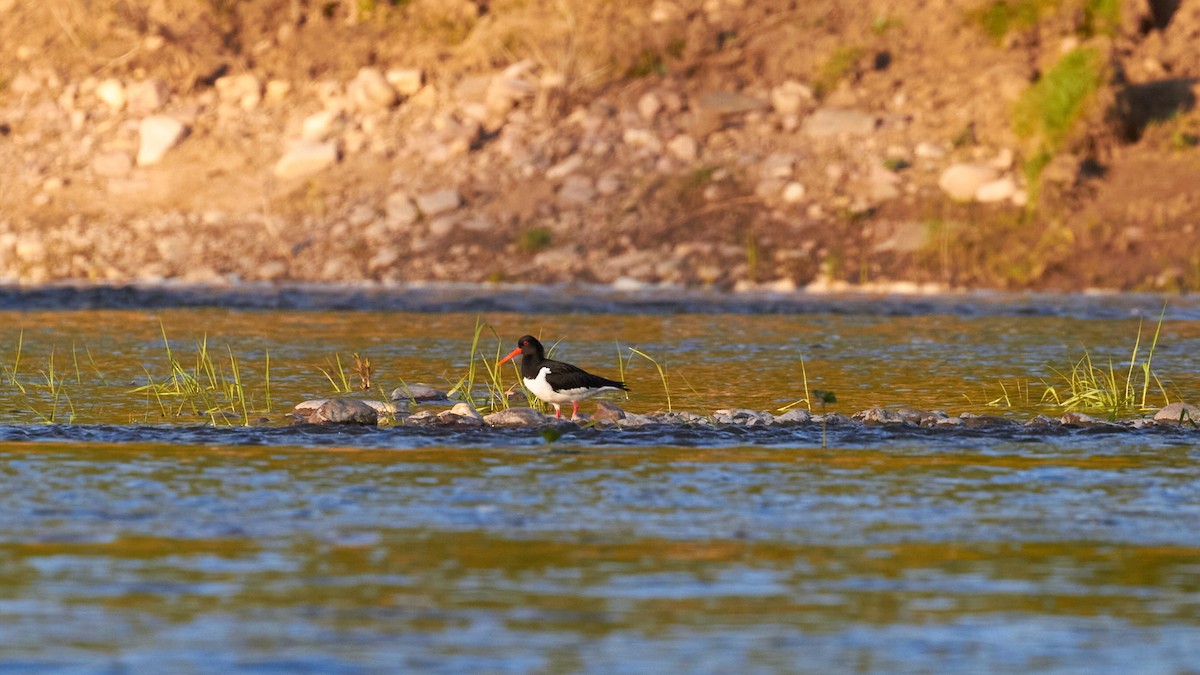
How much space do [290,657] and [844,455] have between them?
5.50 metres

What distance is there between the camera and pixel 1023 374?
16.3 m

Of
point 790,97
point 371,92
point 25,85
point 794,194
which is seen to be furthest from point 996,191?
point 25,85

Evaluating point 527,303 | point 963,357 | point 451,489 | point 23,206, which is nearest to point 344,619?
point 451,489

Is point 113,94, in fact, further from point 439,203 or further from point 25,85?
point 439,203

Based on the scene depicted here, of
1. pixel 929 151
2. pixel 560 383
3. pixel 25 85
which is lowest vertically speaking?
pixel 560 383

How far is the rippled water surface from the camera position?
244 inches

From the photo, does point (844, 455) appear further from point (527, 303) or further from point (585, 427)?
point (527, 303)

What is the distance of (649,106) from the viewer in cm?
2906

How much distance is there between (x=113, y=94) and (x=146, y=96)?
608mm

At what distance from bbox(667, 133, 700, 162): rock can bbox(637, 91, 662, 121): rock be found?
801mm

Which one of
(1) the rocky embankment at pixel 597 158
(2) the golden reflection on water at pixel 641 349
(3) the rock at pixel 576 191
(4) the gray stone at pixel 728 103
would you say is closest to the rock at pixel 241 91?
(1) the rocky embankment at pixel 597 158

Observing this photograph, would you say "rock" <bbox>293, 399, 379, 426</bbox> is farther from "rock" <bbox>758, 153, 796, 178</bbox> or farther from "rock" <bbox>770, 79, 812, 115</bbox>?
"rock" <bbox>770, 79, 812, 115</bbox>

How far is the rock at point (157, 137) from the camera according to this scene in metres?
30.7

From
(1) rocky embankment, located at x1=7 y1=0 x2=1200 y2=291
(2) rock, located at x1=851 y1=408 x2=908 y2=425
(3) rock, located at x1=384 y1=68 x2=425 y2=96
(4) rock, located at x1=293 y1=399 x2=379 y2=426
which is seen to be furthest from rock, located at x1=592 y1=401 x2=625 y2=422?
(3) rock, located at x1=384 y1=68 x2=425 y2=96
